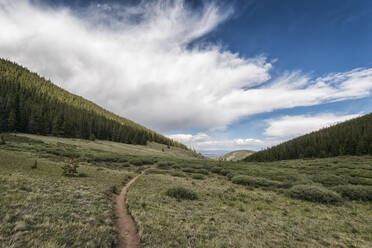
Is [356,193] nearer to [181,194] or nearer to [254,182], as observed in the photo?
[254,182]

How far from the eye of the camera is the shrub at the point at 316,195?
15977 millimetres

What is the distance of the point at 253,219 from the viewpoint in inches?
428

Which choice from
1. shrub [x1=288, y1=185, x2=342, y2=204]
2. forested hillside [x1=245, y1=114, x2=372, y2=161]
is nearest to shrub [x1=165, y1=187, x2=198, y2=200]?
shrub [x1=288, y1=185, x2=342, y2=204]

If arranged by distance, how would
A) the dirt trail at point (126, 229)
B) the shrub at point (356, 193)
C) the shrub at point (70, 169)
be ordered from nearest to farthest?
the dirt trail at point (126, 229)
the shrub at point (356, 193)
the shrub at point (70, 169)

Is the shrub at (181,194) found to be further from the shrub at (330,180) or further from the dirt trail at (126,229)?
the shrub at (330,180)

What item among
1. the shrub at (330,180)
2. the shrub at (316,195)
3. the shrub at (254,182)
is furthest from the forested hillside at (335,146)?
the shrub at (316,195)

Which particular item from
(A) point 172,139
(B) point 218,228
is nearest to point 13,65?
(A) point 172,139

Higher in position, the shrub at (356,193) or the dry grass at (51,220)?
the dry grass at (51,220)

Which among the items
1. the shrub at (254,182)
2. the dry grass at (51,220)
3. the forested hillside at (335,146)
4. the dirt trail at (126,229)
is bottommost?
the shrub at (254,182)

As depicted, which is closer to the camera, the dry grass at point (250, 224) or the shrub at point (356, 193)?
the dry grass at point (250, 224)

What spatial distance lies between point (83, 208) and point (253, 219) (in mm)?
11472

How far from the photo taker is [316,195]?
16.4m

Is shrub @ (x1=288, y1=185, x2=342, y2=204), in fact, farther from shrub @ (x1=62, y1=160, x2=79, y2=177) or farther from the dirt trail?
shrub @ (x1=62, y1=160, x2=79, y2=177)

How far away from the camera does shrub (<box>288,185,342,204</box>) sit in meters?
16.0
